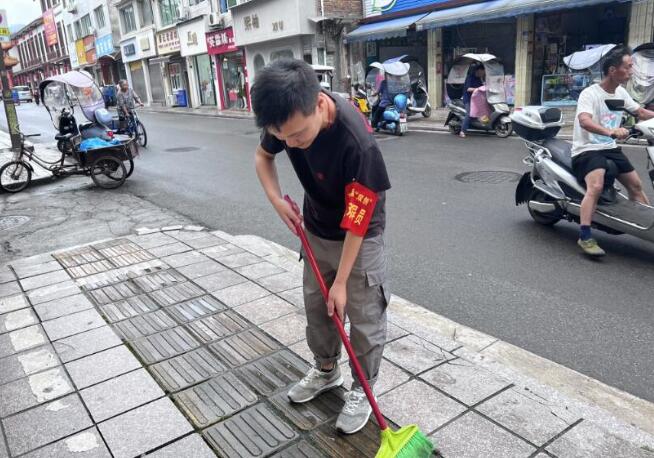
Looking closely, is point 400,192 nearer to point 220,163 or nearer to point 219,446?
point 220,163

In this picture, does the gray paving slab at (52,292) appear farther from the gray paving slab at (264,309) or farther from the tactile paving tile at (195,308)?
the gray paving slab at (264,309)

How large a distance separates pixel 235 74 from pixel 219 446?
2686 cm

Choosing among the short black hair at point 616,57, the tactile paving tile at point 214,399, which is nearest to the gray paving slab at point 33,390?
the tactile paving tile at point 214,399

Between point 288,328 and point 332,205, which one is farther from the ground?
point 332,205

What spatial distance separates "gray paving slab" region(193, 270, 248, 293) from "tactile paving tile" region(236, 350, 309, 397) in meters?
1.26

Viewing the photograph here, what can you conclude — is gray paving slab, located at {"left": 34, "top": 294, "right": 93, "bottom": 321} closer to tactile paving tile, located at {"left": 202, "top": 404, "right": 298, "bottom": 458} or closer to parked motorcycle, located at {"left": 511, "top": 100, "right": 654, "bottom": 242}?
tactile paving tile, located at {"left": 202, "top": 404, "right": 298, "bottom": 458}

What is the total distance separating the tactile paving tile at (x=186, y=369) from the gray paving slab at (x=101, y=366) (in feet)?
0.58

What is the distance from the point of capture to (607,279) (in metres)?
4.38

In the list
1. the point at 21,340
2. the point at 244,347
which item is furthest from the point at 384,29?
the point at 21,340

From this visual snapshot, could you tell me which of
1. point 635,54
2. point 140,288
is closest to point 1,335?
point 140,288

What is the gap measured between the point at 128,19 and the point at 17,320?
130 ft

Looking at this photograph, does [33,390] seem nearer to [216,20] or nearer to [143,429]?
[143,429]

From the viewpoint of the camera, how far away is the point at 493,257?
502cm

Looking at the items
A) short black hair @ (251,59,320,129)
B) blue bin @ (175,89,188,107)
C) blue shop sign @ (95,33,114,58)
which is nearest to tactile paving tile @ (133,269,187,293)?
short black hair @ (251,59,320,129)
